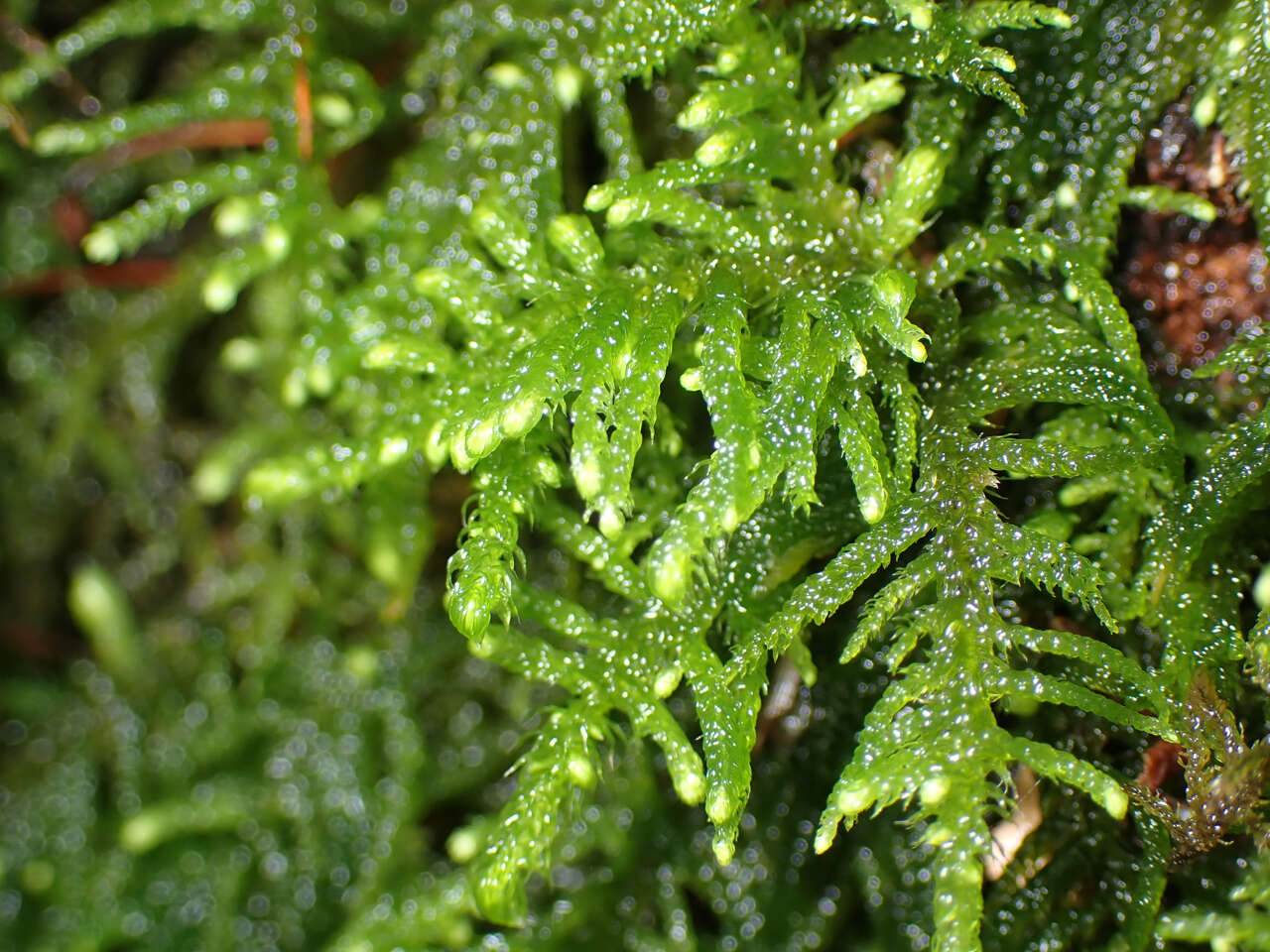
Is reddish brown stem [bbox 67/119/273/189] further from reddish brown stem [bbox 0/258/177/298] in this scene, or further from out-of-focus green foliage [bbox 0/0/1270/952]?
reddish brown stem [bbox 0/258/177/298]

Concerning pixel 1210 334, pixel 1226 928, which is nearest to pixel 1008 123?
pixel 1210 334

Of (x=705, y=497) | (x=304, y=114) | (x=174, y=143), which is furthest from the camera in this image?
(x=174, y=143)

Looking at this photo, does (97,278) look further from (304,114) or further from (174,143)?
(304,114)

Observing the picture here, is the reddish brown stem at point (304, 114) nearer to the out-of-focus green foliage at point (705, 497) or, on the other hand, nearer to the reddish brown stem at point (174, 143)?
the out-of-focus green foliage at point (705, 497)

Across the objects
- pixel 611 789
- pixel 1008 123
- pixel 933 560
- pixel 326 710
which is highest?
pixel 1008 123

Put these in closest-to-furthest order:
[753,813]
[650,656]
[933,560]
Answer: [933,560], [650,656], [753,813]

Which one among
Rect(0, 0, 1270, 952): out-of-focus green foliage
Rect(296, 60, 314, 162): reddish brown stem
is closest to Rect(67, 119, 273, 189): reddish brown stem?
Rect(0, 0, 1270, 952): out-of-focus green foliage

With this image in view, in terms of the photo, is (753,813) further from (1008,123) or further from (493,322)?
(1008,123)

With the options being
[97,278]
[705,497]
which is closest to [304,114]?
[97,278]
